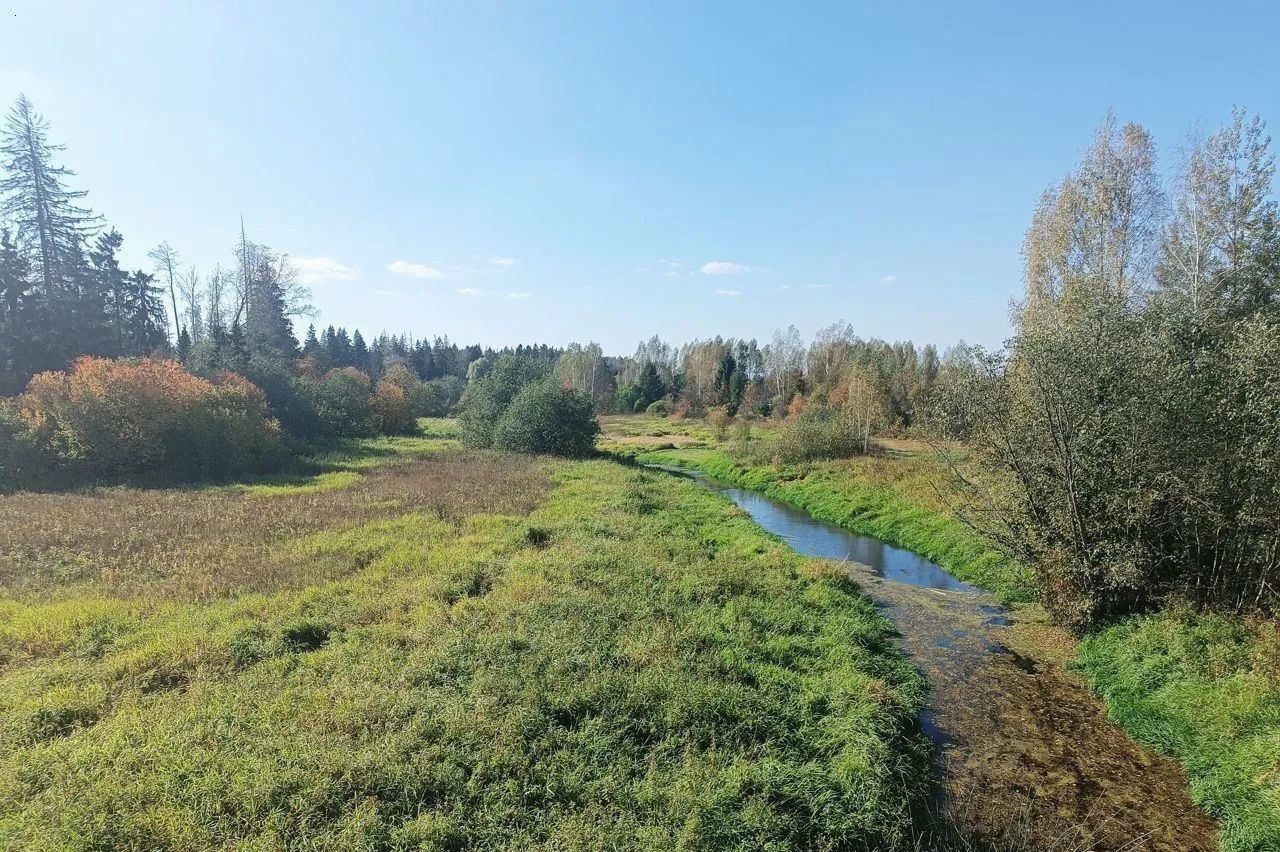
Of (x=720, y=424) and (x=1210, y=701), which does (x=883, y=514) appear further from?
(x=720, y=424)

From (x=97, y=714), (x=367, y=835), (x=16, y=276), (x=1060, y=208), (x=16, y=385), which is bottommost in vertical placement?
(x=367, y=835)

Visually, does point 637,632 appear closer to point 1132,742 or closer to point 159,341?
point 1132,742

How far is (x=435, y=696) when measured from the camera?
839 cm

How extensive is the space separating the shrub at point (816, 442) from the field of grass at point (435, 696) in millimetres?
22556

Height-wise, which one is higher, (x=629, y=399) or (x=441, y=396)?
(x=441, y=396)

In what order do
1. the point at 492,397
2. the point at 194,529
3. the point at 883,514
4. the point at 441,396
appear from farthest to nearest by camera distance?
the point at 441,396
the point at 492,397
the point at 883,514
the point at 194,529

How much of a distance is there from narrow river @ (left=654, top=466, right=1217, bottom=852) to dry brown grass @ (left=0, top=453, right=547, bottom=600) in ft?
42.5

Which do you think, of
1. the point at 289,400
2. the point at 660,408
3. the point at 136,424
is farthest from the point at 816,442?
the point at 660,408

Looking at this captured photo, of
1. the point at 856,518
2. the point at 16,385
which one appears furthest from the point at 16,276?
the point at 856,518

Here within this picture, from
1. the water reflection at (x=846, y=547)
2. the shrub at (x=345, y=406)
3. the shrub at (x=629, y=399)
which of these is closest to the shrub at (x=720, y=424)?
the water reflection at (x=846, y=547)

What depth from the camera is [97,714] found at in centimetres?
781

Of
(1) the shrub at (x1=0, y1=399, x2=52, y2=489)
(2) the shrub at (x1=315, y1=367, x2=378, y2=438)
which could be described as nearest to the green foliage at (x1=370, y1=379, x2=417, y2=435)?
(2) the shrub at (x1=315, y1=367, x2=378, y2=438)

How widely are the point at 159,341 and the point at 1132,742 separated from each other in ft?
236

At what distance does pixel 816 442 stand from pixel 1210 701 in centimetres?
2948
